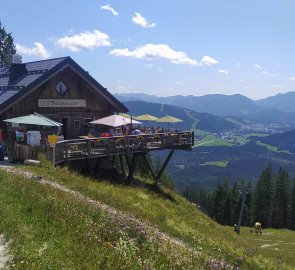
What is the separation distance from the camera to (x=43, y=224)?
10.8 metres

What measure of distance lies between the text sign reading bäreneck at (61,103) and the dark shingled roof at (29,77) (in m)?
1.59

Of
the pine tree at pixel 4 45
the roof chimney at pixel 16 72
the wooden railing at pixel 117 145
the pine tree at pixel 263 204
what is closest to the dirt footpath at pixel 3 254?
the wooden railing at pixel 117 145

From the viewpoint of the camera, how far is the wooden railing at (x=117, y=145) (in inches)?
947

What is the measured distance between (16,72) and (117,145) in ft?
38.8

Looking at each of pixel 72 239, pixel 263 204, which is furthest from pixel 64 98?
pixel 263 204

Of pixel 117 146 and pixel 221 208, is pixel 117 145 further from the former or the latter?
pixel 221 208

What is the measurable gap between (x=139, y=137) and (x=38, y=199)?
643 inches

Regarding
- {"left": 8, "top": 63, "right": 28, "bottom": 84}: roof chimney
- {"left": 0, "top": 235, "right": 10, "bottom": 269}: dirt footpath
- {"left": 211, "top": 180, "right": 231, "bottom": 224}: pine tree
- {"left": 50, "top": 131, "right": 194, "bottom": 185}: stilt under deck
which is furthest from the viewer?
{"left": 211, "top": 180, "right": 231, "bottom": 224}: pine tree

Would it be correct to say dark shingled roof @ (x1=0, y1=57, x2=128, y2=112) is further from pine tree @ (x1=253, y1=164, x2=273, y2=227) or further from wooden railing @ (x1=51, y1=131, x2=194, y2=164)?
pine tree @ (x1=253, y1=164, x2=273, y2=227)

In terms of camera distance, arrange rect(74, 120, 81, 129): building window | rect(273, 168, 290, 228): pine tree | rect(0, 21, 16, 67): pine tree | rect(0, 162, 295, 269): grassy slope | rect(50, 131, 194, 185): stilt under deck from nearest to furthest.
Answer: rect(0, 162, 295, 269): grassy slope → rect(50, 131, 194, 185): stilt under deck → rect(74, 120, 81, 129): building window → rect(0, 21, 16, 67): pine tree → rect(273, 168, 290, 228): pine tree

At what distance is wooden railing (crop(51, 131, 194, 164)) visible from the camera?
24047 mm

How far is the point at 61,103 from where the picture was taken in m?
32.7

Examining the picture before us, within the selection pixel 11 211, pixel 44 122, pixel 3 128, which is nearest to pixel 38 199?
pixel 11 211

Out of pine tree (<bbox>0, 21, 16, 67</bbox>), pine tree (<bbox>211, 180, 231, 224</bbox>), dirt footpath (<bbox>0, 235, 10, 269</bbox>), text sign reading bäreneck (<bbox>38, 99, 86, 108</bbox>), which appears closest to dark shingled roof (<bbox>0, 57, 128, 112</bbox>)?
text sign reading bäreneck (<bbox>38, 99, 86, 108</bbox>)
